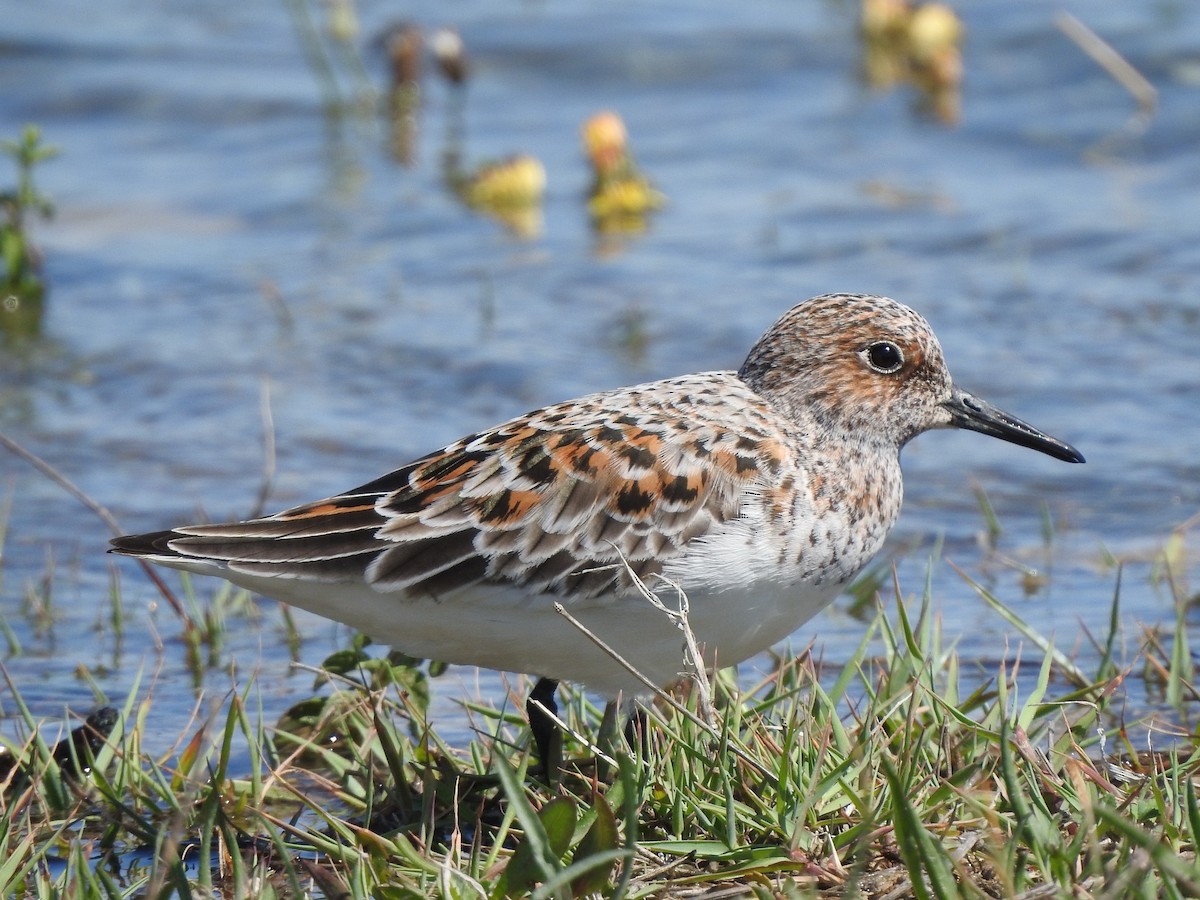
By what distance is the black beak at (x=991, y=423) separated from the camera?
542cm

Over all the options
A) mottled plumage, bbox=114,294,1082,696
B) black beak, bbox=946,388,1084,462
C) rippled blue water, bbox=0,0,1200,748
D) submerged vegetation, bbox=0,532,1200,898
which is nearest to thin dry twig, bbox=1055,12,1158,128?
rippled blue water, bbox=0,0,1200,748

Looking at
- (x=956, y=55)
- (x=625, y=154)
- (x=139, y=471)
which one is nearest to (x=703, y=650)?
(x=139, y=471)

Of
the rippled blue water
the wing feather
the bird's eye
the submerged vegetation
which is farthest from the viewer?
the rippled blue water

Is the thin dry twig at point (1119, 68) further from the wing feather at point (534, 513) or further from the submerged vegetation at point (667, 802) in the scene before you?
the wing feather at point (534, 513)

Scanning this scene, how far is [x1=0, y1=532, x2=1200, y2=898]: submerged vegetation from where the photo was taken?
12.3ft

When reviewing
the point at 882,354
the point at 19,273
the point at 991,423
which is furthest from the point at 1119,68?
the point at 882,354

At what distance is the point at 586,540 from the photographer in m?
4.70

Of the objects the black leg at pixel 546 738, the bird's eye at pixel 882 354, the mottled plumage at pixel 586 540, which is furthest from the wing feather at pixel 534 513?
the bird's eye at pixel 882 354

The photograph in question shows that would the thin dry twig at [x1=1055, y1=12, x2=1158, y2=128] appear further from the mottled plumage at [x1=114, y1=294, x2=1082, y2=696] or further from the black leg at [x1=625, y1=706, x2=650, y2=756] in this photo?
the black leg at [x1=625, y1=706, x2=650, y2=756]

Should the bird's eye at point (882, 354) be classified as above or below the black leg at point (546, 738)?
above

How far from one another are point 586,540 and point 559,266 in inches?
249

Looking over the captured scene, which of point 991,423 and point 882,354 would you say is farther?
point 991,423

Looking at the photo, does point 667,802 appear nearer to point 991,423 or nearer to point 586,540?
point 586,540

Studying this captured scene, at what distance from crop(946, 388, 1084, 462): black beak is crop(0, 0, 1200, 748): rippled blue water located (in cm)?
82
